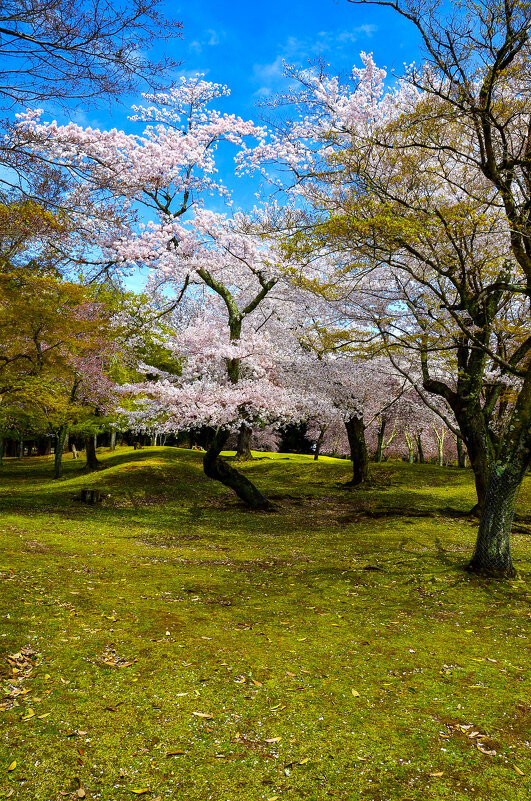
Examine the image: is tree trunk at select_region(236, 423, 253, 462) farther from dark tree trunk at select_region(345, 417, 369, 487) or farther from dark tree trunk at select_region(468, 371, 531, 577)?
dark tree trunk at select_region(468, 371, 531, 577)

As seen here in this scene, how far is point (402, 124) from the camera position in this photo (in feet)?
35.1

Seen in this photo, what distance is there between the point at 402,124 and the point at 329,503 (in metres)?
16.1

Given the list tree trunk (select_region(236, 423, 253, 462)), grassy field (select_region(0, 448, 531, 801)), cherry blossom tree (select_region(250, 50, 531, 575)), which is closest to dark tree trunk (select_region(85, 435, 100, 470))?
tree trunk (select_region(236, 423, 253, 462))

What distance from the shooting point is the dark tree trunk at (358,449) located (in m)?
25.7

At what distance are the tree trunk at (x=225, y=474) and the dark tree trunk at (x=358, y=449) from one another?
6792 mm

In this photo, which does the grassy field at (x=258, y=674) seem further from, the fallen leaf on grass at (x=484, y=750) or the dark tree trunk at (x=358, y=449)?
the dark tree trunk at (x=358, y=449)

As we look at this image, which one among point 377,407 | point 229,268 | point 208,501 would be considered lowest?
point 208,501

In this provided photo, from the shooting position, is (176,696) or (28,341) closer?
(176,696)

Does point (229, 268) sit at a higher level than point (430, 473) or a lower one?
higher

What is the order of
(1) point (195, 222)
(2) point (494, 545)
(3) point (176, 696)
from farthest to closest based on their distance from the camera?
(1) point (195, 222), (2) point (494, 545), (3) point (176, 696)

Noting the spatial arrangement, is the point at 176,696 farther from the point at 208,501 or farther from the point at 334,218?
the point at 208,501

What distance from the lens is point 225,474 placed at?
2077 centimetres


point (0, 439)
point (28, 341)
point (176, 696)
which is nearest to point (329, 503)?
point (28, 341)

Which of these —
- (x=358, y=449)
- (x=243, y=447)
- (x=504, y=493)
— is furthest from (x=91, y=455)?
(x=504, y=493)
